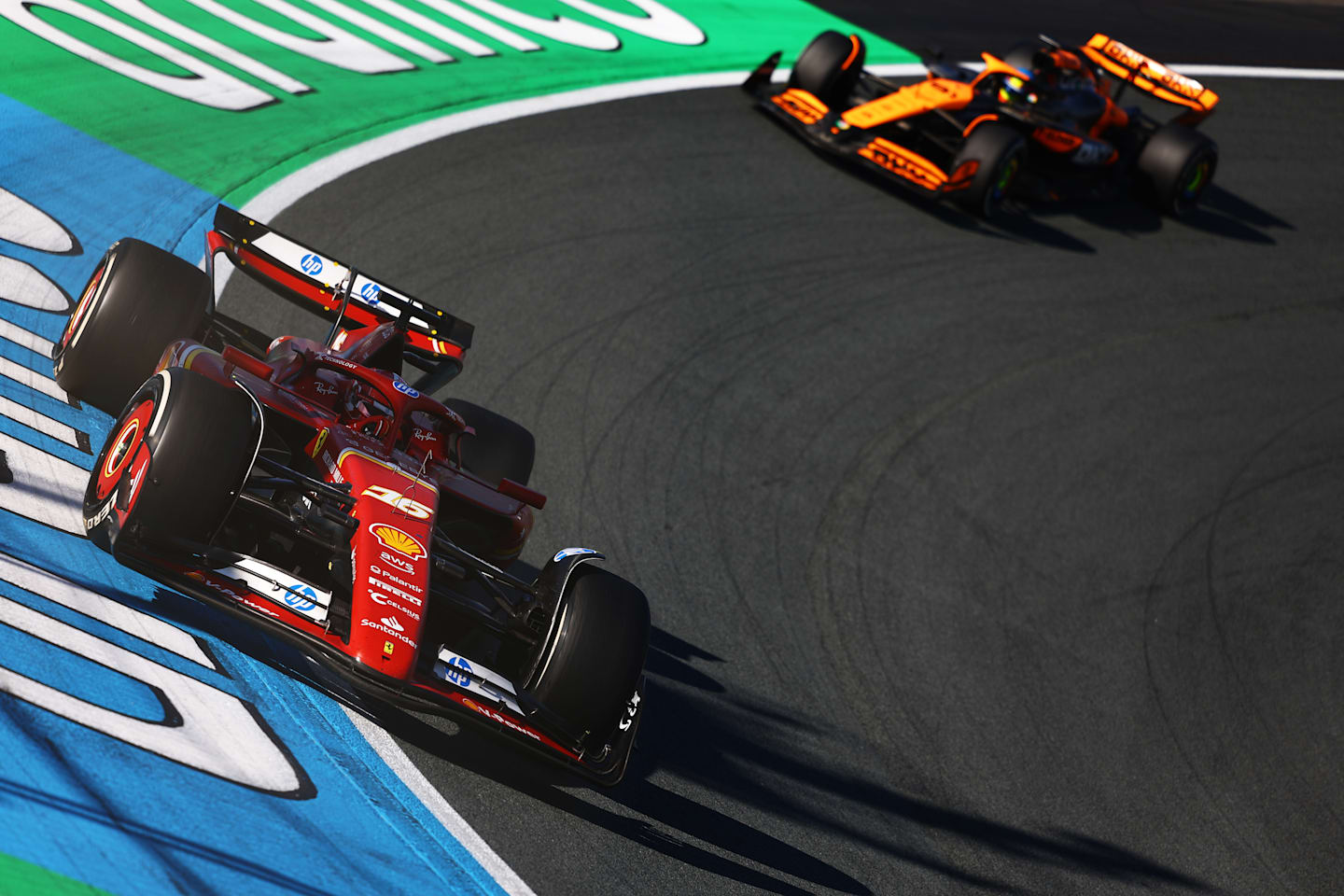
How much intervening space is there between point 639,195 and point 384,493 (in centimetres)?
670

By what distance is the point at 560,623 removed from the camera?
5.73 meters

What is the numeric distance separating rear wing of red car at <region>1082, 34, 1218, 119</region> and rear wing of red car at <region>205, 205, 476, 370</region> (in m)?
10.3

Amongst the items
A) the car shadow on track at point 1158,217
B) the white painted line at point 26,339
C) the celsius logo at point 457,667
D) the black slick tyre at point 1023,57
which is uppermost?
the black slick tyre at point 1023,57

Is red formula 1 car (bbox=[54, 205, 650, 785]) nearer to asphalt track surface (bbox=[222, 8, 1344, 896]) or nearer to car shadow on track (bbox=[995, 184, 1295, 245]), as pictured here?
asphalt track surface (bbox=[222, 8, 1344, 896])

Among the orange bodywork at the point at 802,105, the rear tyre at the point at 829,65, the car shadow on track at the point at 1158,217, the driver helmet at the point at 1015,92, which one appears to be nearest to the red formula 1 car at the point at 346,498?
the orange bodywork at the point at 802,105

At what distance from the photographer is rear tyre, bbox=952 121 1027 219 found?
12758 millimetres

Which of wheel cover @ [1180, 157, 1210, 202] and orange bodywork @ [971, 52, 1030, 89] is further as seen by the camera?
wheel cover @ [1180, 157, 1210, 202]

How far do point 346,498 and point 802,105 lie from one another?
916cm

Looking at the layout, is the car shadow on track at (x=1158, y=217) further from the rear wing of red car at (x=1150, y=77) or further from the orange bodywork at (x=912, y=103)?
the orange bodywork at (x=912, y=103)

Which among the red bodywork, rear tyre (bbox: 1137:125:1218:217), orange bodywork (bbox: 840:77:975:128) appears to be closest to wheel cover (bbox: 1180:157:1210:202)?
rear tyre (bbox: 1137:125:1218:217)

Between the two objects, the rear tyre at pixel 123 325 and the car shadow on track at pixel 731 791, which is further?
the rear tyre at pixel 123 325

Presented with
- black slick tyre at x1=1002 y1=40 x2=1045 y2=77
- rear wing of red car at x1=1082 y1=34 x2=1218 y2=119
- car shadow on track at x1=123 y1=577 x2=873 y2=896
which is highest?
rear wing of red car at x1=1082 y1=34 x2=1218 y2=119

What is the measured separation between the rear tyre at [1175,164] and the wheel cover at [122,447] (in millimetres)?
12517

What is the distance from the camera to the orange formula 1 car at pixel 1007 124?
12.9 m
